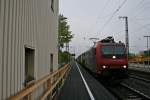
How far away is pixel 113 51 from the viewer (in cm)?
2611

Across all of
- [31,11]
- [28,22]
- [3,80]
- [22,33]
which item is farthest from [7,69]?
[31,11]

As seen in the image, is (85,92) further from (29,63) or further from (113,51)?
(113,51)

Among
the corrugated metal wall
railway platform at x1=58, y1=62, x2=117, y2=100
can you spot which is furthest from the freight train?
the corrugated metal wall

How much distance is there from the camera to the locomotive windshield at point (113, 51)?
26.1 meters

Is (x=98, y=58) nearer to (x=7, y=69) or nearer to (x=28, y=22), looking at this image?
(x=28, y=22)

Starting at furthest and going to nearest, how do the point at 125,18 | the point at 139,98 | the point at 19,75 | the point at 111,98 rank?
the point at 125,18
the point at 139,98
the point at 111,98
the point at 19,75

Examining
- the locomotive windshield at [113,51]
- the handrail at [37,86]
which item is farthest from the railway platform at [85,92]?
the locomotive windshield at [113,51]

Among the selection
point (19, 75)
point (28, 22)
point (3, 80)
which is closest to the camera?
point (3, 80)

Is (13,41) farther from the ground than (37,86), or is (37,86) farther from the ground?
(13,41)

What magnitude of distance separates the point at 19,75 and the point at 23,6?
161 centimetres

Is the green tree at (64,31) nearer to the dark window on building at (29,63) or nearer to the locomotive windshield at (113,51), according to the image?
the locomotive windshield at (113,51)

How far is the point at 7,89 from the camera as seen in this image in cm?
684

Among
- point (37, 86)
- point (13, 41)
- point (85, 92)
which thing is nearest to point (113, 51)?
point (85, 92)

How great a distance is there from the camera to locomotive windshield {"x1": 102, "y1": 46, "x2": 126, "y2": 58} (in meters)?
26.1
